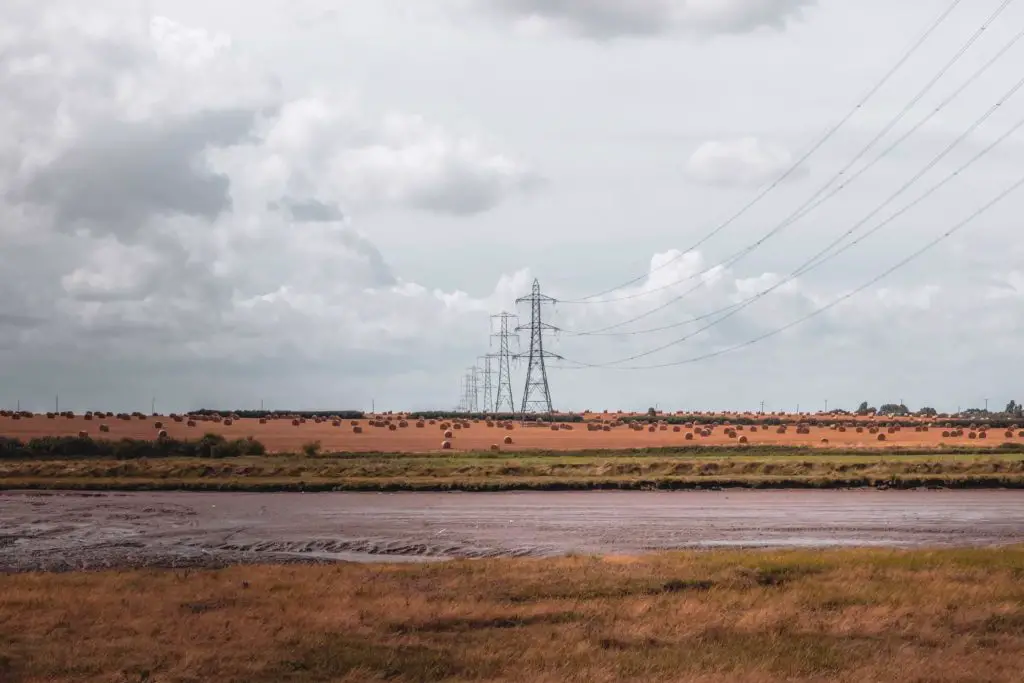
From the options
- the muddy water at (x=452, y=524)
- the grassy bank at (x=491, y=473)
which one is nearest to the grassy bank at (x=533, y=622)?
the muddy water at (x=452, y=524)

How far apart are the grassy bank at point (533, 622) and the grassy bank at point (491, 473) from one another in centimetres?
2353

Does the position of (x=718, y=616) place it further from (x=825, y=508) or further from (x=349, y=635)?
(x=825, y=508)

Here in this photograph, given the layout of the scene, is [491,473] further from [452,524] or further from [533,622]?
[533,622]

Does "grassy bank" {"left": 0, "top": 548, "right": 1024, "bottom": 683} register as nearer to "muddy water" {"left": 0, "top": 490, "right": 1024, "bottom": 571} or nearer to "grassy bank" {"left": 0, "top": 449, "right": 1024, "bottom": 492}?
"muddy water" {"left": 0, "top": 490, "right": 1024, "bottom": 571}

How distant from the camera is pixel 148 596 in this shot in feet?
54.6

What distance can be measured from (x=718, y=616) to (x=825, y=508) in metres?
19.6

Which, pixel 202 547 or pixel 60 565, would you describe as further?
pixel 202 547

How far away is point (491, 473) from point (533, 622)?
1312 inches

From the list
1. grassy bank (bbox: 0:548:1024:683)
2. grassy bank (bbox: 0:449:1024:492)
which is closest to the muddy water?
grassy bank (bbox: 0:449:1024:492)

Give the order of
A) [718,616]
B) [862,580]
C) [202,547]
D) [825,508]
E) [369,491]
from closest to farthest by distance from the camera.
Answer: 1. [718,616]
2. [862,580]
3. [202,547]
4. [825,508]
5. [369,491]

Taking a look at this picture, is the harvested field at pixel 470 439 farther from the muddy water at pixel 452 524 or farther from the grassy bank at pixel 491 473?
the muddy water at pixel 452 524

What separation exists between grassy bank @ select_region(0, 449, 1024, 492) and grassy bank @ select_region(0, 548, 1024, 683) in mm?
23526

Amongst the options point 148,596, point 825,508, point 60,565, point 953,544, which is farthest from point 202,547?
point 825,508

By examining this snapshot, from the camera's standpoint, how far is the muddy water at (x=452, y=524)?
23484mm
